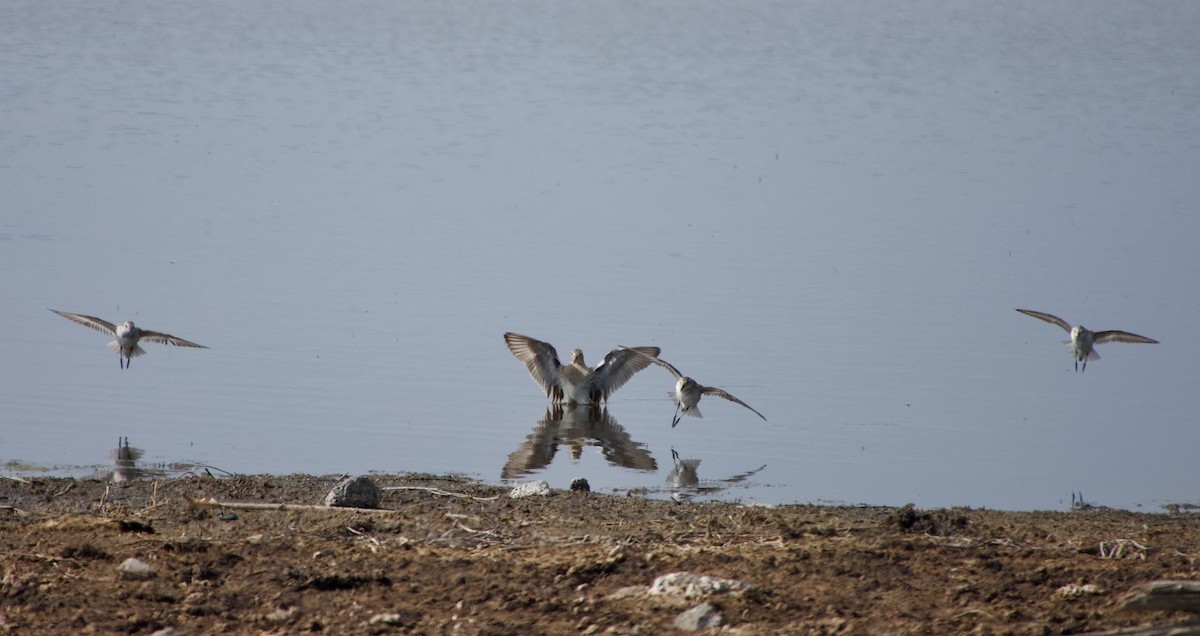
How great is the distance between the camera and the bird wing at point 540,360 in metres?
14.4

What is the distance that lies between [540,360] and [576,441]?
1593 millimetres

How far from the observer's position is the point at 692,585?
22.6 feet

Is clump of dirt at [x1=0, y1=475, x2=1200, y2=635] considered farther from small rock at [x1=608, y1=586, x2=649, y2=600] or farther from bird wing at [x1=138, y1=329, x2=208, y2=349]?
bird wing at [x1=138, y1=329, x2=208, y2=349]

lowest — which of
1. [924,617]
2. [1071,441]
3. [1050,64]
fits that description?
[924,617]

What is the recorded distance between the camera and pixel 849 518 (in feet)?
31.5

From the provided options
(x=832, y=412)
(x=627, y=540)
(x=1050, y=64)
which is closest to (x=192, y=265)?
(x=832, y=412)

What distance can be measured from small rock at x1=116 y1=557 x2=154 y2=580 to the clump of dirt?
0.05 metres

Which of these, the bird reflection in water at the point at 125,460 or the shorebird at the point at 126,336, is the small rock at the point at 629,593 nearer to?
the bird reflection in water at the point at 125,460

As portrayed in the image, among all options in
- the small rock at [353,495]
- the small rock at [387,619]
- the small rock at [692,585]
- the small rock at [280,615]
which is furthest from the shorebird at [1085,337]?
the small rock at [280,615]

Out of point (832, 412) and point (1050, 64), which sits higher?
point (1050, 64)

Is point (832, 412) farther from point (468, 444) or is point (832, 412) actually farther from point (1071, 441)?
point (468, 444)

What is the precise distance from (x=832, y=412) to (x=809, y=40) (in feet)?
102

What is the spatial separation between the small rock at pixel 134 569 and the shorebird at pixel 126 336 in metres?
6.58

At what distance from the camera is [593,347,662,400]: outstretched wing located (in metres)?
14.4
